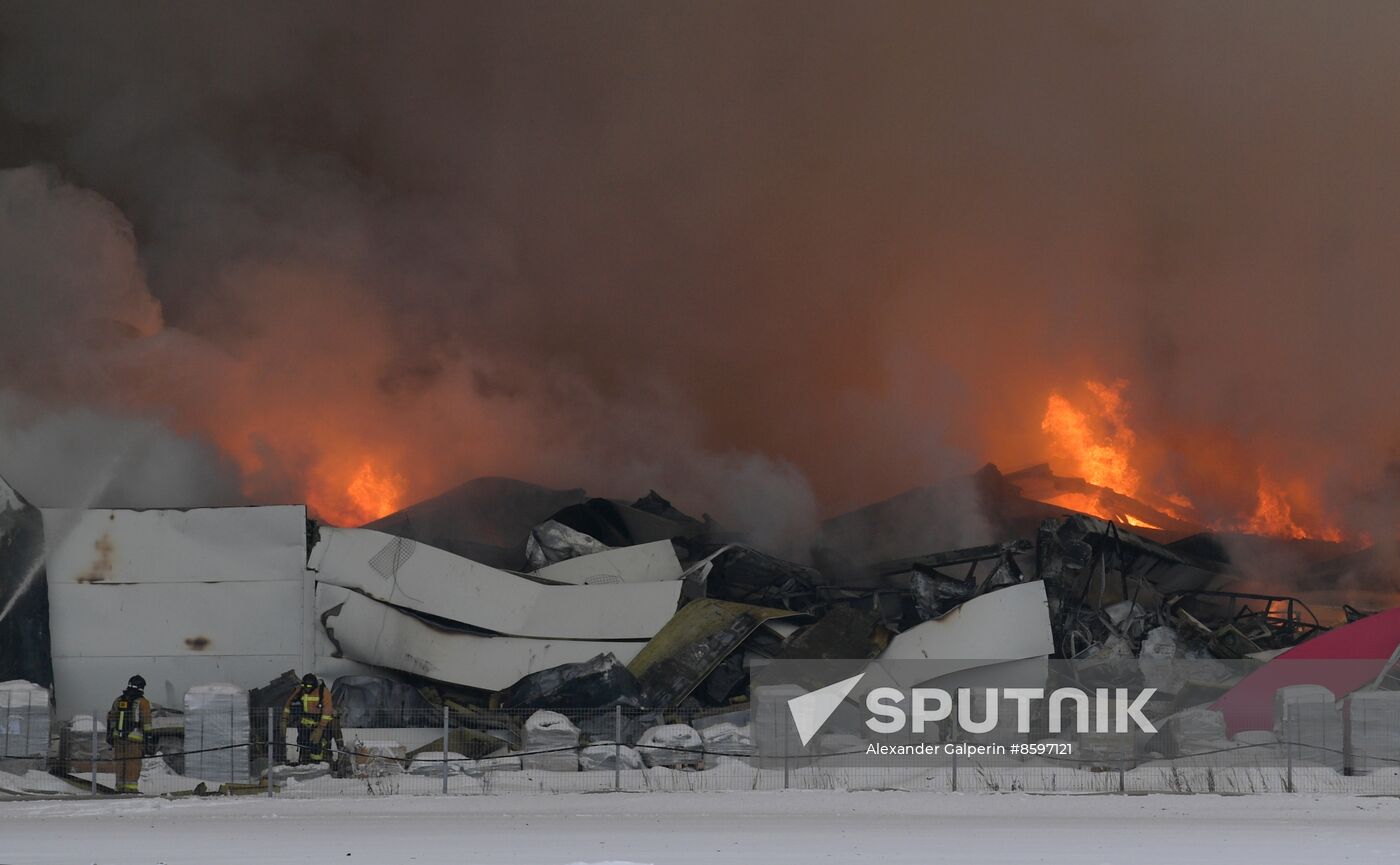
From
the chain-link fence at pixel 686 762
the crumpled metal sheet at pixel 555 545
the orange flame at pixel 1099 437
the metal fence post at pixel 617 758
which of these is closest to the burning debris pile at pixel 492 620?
the crumpled metal sheet at pixel 555 545

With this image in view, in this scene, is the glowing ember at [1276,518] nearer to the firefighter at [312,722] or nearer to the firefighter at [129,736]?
the firefighter at [312,722]

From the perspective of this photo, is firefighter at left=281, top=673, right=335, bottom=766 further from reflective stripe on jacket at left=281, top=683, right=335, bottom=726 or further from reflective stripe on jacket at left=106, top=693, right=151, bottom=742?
reflective stripe on jacket at left=106, top=693, right=151, bottom=742

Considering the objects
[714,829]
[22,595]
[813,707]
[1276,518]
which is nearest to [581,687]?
[813,707]

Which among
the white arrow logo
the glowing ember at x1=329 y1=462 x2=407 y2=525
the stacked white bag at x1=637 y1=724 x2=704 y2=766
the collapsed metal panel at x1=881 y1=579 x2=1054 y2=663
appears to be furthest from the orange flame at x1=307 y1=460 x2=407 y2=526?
the white arrow logo

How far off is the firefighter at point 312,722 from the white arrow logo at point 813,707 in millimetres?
5480

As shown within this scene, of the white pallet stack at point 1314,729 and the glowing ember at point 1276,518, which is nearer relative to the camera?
the white pallet stack at point 1314,729

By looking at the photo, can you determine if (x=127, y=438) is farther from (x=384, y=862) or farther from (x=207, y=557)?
(x=384, y=862)

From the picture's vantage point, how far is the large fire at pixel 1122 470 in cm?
3394

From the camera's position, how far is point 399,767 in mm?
17828

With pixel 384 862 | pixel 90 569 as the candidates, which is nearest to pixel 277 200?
pixel 90 569

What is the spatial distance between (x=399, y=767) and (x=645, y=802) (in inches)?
140

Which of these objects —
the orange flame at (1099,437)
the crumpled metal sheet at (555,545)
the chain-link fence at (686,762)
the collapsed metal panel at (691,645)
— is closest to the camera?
the chain-link fence at (686,762)

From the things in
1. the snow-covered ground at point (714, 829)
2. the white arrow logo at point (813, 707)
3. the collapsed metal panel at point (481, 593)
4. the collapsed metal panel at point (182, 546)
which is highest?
the collapsed metal panel at point (182, 546)

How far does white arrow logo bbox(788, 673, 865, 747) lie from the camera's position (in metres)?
18.2
